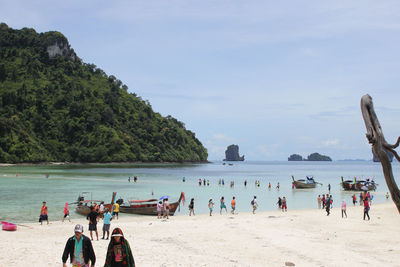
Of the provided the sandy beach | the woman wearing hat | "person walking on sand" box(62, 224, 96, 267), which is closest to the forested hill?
the sandy beach

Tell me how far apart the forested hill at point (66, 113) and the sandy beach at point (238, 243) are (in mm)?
115561

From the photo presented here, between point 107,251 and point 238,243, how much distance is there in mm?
11317

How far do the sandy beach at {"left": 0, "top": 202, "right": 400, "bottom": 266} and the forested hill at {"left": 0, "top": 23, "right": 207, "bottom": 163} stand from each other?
116 metres

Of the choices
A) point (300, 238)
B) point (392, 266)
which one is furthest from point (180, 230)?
point (392, 266)

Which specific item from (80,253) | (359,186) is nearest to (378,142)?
(80,253)

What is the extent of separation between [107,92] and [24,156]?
56777 mm

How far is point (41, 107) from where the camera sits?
15200 centimetres

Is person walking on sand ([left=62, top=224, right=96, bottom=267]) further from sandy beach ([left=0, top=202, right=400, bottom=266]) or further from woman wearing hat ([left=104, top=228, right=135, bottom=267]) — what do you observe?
sandy beach ([left=0, top=202, right=400, bottom=266])

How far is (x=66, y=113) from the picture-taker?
15788 cm

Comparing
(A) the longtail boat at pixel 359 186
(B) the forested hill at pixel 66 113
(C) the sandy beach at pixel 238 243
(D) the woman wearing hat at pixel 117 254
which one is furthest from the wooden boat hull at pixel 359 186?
(B) the forested hill at pixel 66 113

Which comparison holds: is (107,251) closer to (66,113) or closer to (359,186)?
(359,186)

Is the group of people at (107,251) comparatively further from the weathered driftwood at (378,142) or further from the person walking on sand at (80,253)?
the weathered driftwood at (378,142)

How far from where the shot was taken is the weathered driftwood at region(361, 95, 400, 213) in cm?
474

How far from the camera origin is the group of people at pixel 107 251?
21.8ft
